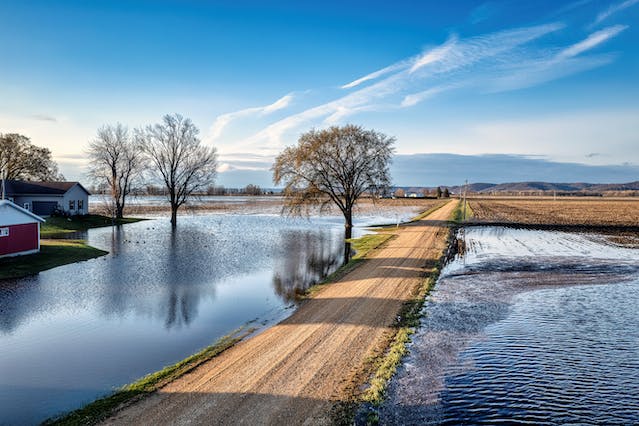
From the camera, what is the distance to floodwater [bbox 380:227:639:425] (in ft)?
27.4

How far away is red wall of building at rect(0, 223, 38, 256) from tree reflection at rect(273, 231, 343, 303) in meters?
17.1

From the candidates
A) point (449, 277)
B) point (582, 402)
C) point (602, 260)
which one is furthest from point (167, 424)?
point (602, 260)

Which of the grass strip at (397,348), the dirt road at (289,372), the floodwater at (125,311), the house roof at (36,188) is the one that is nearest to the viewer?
the dirt road at (289,372)

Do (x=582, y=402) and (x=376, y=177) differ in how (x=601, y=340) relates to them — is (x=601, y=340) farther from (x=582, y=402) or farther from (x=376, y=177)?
(x=376, y=177)

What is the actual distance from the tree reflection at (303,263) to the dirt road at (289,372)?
10.0 feet

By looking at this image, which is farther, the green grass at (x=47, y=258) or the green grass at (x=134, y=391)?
the green grass at (x=47, y=258)

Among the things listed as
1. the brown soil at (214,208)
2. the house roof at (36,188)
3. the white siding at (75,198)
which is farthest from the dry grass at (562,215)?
the house roof at (36,188)

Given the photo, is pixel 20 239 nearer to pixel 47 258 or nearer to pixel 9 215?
pixel 9 215

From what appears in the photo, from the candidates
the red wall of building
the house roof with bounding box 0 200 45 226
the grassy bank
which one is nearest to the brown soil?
the red wall of building

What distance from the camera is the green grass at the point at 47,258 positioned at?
850 inches

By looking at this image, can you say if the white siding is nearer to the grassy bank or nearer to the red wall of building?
the red wall of building

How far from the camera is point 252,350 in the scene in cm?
1109

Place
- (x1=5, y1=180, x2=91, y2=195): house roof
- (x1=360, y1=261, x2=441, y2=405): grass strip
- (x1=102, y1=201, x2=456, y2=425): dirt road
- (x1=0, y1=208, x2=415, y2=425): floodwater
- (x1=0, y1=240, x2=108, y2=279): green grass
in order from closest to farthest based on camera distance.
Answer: (x1=102, y1=201, x2=456, y2=425): dirt road < (x1=360, y1=261, x2=441, y2=405): grass strip < (x1=0, y1=208, x2=415, y2=425): floodwater < (x1=0, y1=240, x2=108, y2=279): green grass < (x1=5, y1=180, x2=91, y2=195): house roof

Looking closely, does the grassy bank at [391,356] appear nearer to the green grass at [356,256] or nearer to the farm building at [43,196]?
the green grass at [356,256]
